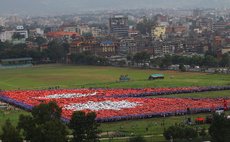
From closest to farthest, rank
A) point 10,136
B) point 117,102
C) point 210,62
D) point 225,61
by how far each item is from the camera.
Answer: point 10,136
point 117,102
point 225,61
point 210,62

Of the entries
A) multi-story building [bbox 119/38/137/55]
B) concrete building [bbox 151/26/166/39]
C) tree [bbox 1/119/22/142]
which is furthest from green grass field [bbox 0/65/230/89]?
concrete building [bbox 151/26/166/39]

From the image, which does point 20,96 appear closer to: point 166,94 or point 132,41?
point 166,94

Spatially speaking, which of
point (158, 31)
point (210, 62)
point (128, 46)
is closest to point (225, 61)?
point (210, 62)

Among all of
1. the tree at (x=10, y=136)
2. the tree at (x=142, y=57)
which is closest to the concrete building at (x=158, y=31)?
the tree at (x=142, y=57)

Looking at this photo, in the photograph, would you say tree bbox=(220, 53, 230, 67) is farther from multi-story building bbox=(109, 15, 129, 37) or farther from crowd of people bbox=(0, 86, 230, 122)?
multi-story building bbox=(109, 15, 129, 37)

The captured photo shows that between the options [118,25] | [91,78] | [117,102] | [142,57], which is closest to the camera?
[117,102]

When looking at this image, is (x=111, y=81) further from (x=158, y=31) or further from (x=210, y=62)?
(x=158, y=31)

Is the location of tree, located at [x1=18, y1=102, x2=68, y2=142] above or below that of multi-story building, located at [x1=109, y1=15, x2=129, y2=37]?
above
